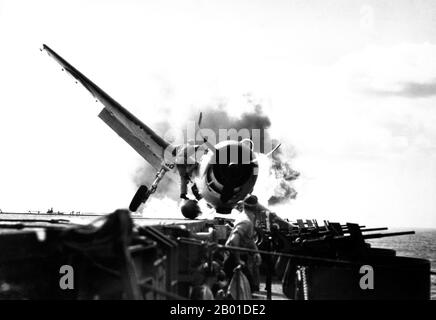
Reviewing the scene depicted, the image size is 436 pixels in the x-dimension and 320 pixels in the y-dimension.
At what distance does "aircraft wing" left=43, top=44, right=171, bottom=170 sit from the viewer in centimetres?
2089

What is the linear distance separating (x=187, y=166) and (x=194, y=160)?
50 centimetres

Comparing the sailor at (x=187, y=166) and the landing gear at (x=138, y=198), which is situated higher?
the sailor at (x=187, y=166)

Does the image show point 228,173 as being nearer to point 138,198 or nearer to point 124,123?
point 138,198

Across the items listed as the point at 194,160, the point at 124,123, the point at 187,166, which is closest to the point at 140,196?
the point at 124,123

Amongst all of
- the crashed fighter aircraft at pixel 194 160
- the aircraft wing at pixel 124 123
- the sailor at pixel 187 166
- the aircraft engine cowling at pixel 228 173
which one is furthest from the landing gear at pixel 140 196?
the aircraft engine cowling at pixel 228 173

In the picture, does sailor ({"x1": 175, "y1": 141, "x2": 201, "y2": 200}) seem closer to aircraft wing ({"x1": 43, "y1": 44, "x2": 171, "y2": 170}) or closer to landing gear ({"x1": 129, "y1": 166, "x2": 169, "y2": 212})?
landing gear ({"x1": 129, "y1": 166, "x2": 169, "y2": 212})

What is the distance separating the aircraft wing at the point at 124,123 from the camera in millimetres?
20891

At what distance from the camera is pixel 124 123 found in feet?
70.9

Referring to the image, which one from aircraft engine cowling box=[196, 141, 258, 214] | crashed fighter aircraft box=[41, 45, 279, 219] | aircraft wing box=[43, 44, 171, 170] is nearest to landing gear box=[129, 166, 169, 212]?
crashed fighter aircraft box=[41, 45, 279, 219]

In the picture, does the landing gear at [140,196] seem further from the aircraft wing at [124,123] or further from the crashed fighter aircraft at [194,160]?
the aircraft wing at [124,123]

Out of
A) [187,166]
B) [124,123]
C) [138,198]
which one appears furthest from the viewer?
[124,123]
